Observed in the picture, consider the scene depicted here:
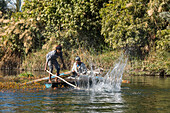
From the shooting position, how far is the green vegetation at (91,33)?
82.6ft

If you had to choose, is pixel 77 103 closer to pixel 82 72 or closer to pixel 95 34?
pixel 82 72

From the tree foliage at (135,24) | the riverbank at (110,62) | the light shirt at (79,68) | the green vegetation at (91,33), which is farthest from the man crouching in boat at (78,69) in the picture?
the tree foliage at (135,24)

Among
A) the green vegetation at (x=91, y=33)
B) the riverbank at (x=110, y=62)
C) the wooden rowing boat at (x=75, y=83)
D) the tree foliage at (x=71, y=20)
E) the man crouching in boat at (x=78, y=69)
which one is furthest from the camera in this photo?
the tree foliage at (x=71, y=20)

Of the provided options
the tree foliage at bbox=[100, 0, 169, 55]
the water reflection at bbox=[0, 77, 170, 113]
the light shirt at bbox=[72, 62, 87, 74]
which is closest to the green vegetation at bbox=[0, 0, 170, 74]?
the tree foliage at bbox=[100, 0, 169, 55]

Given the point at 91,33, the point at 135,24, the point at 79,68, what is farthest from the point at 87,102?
the point at 91,33

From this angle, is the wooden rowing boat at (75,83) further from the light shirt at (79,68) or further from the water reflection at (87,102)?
the water reflection at (87,102)

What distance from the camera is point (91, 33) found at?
96.8 feet

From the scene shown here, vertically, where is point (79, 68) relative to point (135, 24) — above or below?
below

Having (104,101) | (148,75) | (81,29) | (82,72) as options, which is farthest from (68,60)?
(104,101)

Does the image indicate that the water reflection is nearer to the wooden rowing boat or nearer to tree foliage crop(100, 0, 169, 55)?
the wooden rowing boat

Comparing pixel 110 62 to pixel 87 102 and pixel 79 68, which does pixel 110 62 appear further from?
pixel 87 102

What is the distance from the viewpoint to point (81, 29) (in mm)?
28859

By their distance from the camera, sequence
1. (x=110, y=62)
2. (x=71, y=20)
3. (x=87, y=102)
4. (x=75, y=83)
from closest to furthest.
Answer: (x=87, y=102)
(x=75, y=83)
(x=110, y=62)
(x=71, y=20)

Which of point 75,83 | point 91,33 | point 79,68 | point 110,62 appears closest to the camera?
point 75,83
